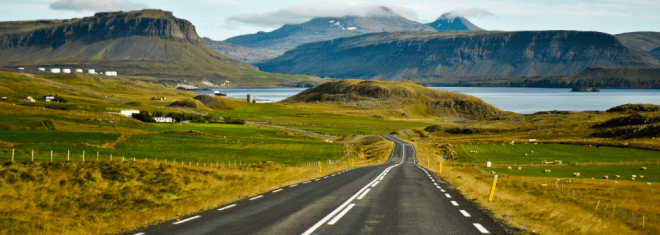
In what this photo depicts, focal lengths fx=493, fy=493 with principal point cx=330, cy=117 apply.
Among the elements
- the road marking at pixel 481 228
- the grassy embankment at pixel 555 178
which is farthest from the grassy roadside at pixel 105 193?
the grassy embankment at pixel 555 178

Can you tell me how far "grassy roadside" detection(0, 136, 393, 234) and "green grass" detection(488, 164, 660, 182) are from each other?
3797 cm

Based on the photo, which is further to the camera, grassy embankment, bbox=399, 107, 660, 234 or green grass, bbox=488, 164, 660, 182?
green grass, bbox=488, 164, 660, 182

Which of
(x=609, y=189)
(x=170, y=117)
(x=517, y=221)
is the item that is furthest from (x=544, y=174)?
(x=170, y=117)

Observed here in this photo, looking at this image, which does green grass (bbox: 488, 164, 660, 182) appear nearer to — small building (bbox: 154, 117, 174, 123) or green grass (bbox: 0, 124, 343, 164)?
green grass (bbox: 0, 124, 343, 164)

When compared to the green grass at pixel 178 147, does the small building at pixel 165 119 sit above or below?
above

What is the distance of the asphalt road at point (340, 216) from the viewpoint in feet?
46.9

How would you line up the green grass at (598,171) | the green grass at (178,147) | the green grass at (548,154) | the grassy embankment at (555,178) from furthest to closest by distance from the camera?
the green grass at (548,154) < the green grass at (178,147) < the green grass at (598,171) < the grassy embankment at (555,178)

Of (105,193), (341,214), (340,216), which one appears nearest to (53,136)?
(105,193)

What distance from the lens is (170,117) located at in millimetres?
163625

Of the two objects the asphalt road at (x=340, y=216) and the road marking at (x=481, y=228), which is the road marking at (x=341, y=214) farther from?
the road marking at (x=481, y=228)

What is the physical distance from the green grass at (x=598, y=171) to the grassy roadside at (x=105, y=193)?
3797 centimetres

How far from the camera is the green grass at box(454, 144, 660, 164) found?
7312 centimetres

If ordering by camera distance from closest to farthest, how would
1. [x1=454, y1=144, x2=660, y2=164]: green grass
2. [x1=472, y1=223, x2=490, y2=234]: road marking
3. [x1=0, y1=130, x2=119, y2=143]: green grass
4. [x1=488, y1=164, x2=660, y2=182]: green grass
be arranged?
1. [x1=472, y1=223, x2=490, y2=234]: road marking
2. [x1=488, y1=164, x2=660, y2=182]: green grass
3. [x1=0, y1=130, x2=119, y2=143]: green grass
4. [x1=454, y1=144, x2=660, y2=164]: green grass

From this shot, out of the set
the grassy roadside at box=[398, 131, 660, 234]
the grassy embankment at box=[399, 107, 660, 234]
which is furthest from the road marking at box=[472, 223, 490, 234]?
the grassy embankment at box=[399, 107, 660, 234]
